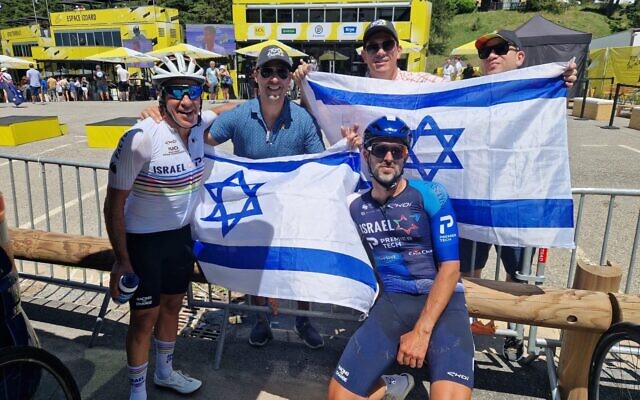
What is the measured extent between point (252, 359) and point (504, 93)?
2.75 meters

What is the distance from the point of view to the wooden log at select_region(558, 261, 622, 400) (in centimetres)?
311

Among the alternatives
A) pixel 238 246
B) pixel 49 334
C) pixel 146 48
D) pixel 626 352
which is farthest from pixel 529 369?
pixel 146 48

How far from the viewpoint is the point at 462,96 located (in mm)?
3391

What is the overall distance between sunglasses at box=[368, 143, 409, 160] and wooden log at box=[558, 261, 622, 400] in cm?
154

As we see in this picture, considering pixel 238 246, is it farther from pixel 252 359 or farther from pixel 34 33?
pixel 34 33

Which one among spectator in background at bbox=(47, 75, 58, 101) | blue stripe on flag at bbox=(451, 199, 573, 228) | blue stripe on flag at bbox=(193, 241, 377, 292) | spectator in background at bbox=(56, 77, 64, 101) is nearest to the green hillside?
spectator in background at bbox=(56, 77, 64, 101)

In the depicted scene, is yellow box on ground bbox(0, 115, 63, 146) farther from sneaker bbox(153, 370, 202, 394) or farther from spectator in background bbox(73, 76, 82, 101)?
spectator in background bbox(73, 76, 82, 101)

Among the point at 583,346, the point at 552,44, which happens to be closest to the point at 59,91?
the point at 552,44

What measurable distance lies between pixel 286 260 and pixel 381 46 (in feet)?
5.77

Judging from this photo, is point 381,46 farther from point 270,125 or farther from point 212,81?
point 212,81

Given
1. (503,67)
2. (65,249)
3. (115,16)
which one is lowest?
(65,249)

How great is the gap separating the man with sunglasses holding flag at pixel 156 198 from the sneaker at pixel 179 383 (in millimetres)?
239

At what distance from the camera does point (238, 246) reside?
3.34 meters

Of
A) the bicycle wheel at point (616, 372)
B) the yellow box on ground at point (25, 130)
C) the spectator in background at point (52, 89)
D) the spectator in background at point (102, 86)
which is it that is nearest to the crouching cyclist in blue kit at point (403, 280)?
the bicycle wheel at point (616, 372)
